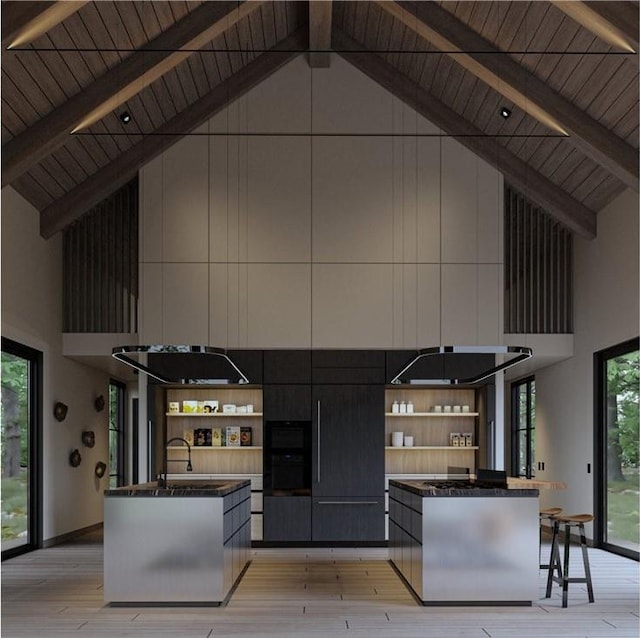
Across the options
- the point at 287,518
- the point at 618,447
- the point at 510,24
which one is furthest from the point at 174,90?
the point at 618,447

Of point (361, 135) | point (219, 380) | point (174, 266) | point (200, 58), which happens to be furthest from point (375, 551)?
point (200, 58)

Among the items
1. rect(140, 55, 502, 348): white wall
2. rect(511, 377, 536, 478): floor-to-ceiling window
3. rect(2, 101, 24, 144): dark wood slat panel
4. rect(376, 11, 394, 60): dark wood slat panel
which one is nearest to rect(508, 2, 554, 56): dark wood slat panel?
rect(376, 11, 394, 60): dark wood slat panel

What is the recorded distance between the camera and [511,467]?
1515 cm

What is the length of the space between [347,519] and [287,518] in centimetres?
69

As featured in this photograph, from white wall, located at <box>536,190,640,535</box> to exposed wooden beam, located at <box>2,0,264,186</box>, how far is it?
174 inches

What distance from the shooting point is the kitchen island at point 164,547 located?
22.3 feet

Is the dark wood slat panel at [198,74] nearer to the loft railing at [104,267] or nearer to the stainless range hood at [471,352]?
the loft railing at [104,267]

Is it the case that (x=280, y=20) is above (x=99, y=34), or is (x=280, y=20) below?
above

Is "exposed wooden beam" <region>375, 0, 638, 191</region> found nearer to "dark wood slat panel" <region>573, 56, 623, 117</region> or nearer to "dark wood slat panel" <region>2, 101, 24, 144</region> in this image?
"dark wood slat panel" <region>573, 56, 623, 117</region>

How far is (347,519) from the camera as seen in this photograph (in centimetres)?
1066

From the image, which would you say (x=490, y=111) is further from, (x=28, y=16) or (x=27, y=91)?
(x=28, y=16)

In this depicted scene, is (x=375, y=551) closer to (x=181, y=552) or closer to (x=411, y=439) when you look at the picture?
(x=411, y=439)

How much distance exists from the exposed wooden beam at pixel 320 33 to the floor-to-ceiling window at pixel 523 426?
5.60 meters

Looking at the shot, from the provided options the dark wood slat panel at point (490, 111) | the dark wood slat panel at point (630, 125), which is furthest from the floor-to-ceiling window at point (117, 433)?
the dark wood slat panel at point (630, 125)
